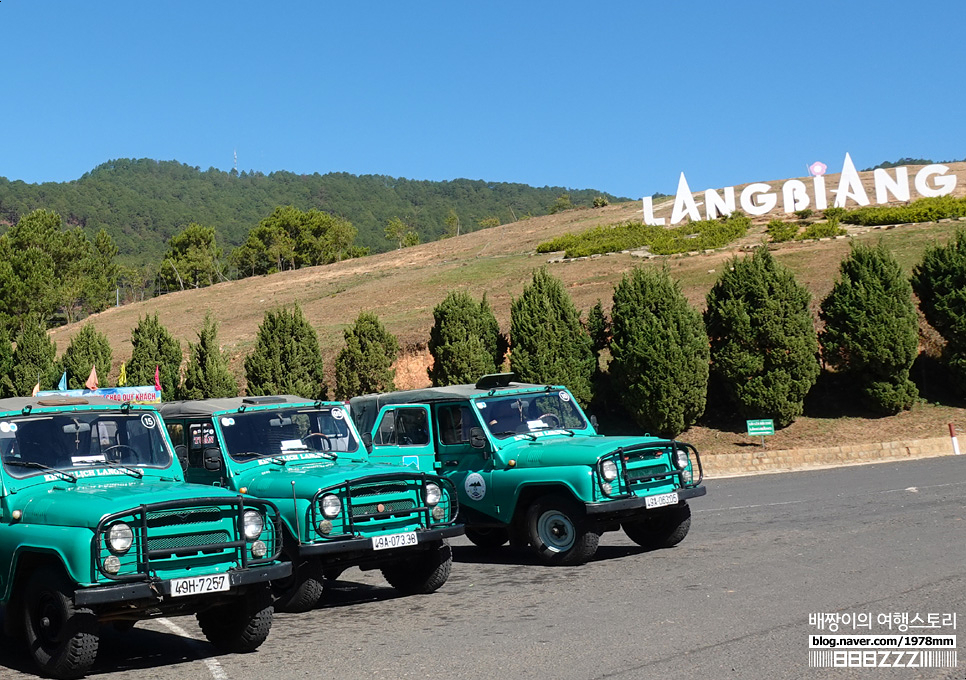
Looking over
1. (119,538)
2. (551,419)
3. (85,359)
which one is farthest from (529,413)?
(85,359)

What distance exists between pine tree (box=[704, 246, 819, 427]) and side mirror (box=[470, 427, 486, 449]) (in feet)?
67.7

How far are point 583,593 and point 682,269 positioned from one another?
4745cm

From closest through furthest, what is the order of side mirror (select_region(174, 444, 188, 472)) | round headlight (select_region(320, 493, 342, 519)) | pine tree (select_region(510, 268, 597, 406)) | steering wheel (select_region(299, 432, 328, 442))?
round headlight (select_region(320, 493, 342, 519)) < side mirror (select_region(174, 444, 188, 472)) < steering wheel (select_region(299, 432, 328, 442)) < pine tree (select_region(510, 268, 597, 406))

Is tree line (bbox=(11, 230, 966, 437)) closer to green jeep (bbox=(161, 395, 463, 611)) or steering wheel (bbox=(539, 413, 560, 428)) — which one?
steering wheel (bbox=(539, 413, 560, 428))

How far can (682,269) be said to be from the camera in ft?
184

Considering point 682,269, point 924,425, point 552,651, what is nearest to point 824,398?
point 924,425

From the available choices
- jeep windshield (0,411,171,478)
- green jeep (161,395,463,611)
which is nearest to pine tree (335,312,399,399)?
green jeep (161,395,463,611)

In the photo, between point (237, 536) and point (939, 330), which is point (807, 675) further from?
point (939, 330)

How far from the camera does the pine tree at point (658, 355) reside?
31234 mm

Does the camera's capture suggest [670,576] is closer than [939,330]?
Yes

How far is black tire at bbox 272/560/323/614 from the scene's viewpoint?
9.75 m

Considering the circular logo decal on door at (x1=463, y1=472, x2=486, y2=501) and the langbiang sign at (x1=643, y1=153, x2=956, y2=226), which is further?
the langbiang sign at (x1=643, y1=153, x2=956, y2=226)

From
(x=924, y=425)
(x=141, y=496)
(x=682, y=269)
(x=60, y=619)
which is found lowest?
(x=924, y=425)

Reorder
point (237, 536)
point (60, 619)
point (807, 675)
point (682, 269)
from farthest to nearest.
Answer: point (682, 269) < point (237, 536) < point (60, 619) < point (807, 675)
